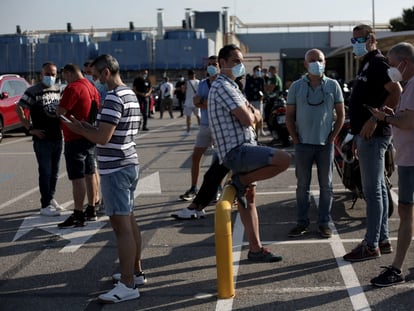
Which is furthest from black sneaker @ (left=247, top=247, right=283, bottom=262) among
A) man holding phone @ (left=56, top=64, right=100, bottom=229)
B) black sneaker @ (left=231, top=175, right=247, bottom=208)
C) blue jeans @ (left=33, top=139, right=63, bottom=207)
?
blue jeans @ (left=33, top=139, right=63, bottom=207)

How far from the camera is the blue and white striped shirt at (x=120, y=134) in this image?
15.9 ft

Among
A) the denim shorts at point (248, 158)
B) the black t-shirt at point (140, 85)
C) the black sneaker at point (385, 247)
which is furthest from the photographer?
the black t-shirt at point (140, 85)

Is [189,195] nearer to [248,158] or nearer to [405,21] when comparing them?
[248,158]

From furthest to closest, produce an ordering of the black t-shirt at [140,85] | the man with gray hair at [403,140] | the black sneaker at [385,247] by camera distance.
Answer: the black t-shirt at [140,85] < the black sneaker at [385,247] < the man with gray hair at [403,140]

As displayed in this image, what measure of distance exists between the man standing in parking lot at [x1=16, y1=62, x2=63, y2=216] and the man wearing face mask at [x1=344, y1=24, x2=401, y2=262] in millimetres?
3980

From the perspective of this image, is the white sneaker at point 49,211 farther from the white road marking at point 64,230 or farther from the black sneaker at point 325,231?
the black sneaker at point 325,231

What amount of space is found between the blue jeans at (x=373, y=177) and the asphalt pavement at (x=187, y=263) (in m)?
0.31

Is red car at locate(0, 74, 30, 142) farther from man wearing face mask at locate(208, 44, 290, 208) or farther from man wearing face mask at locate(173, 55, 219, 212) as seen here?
man wearing face mask at locate(208, 44, 290, 208)

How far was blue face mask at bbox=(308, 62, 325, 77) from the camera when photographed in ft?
20.8

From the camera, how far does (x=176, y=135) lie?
18.7 metres

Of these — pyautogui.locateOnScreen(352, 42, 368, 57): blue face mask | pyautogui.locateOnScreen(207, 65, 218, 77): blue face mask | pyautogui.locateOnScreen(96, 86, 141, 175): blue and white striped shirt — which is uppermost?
pyautogui.locateOnScreen(352, 42, 368, 57): blue face mask

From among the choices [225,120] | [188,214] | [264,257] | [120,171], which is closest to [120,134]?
[120,171]

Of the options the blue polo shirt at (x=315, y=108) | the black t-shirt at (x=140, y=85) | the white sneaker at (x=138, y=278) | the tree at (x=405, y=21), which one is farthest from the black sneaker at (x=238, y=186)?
the tree at (x=405, y=21)

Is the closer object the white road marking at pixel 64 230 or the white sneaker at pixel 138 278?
the white sneaker at pixel 138 278
